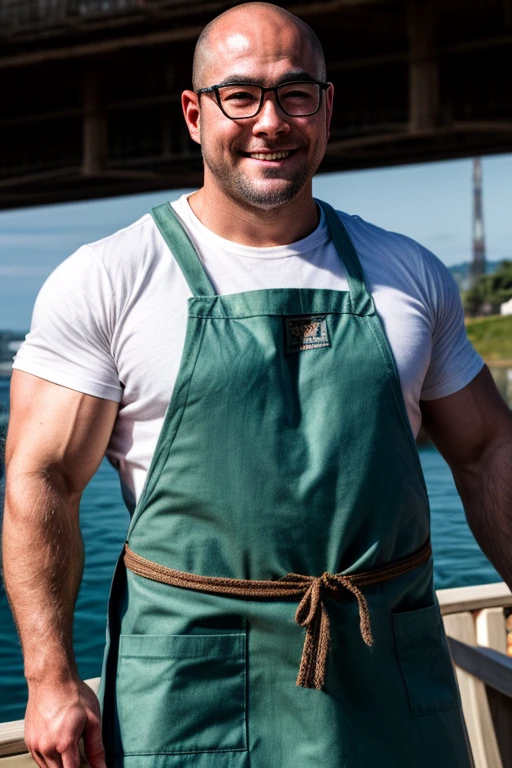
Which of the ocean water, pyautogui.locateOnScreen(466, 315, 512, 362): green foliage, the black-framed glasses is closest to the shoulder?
the black-framed glasses

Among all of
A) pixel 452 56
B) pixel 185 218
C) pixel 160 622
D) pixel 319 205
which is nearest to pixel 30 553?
pixel 160 622

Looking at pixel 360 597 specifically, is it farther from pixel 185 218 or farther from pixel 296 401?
pixel 185 218

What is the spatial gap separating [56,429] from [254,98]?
1.68ft

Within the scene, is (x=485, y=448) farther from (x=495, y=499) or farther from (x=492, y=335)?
(x=492, y=335)

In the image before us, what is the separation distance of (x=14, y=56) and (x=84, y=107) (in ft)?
5.93

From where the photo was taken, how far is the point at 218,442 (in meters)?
1.25

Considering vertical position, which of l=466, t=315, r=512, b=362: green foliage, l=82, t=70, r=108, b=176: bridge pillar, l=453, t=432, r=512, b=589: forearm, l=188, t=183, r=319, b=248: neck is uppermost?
l=82, t=70, r=108, b=176: bridge pillar

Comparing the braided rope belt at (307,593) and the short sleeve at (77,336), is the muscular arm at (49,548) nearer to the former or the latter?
the short sleeve at (77,336)

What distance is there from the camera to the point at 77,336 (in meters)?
1.27

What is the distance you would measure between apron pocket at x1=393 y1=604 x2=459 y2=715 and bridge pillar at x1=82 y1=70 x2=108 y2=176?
48.4 feet

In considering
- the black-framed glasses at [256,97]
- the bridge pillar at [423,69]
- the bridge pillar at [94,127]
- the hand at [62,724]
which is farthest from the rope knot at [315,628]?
the bridge pillar at [94,127]

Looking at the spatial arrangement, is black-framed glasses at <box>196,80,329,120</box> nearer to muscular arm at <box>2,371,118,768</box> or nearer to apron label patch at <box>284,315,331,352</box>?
apron label patch at <box>284,315,331,352</box>

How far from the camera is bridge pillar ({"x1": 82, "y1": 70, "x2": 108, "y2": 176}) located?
15500mm

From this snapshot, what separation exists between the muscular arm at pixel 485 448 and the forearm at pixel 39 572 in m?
0.57
